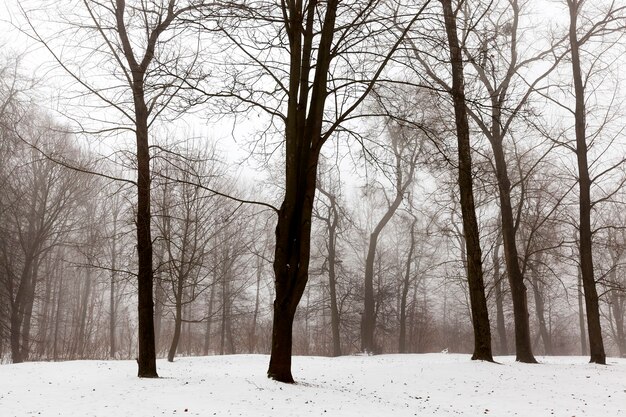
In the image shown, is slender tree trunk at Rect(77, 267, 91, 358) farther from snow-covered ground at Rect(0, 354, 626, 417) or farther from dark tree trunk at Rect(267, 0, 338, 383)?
dark tree trunk at Rect(267, 0, 338, 383)

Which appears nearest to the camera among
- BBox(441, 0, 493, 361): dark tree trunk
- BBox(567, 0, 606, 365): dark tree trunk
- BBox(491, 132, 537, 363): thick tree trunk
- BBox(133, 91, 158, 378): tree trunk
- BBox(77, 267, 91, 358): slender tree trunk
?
BBox(133, 91, 158, 378): tree trunk

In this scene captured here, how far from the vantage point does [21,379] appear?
28.2ft

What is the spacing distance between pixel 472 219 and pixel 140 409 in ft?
29.9

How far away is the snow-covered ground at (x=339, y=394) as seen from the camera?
5.85 metres

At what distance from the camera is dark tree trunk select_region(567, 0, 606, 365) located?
1391cm

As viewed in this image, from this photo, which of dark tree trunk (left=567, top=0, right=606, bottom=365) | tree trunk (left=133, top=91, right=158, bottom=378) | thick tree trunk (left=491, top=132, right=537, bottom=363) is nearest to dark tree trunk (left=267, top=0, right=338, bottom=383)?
tree trunk (left=133, top=91, right=158, bottom=378)

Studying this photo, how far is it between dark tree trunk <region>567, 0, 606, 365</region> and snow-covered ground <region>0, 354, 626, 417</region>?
155 inches

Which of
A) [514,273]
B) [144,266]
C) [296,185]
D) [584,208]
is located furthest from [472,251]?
[144,266]

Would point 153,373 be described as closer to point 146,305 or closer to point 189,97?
point 146,305

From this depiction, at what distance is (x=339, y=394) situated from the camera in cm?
722

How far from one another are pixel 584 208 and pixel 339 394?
35.6ft

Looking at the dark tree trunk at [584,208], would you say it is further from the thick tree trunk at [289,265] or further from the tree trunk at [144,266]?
the tree trunk at [144,266]

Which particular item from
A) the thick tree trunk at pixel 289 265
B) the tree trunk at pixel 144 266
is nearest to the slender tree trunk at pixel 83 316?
the tree trunk at pixel 144 266

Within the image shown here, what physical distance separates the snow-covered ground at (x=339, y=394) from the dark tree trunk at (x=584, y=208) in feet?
12.9
